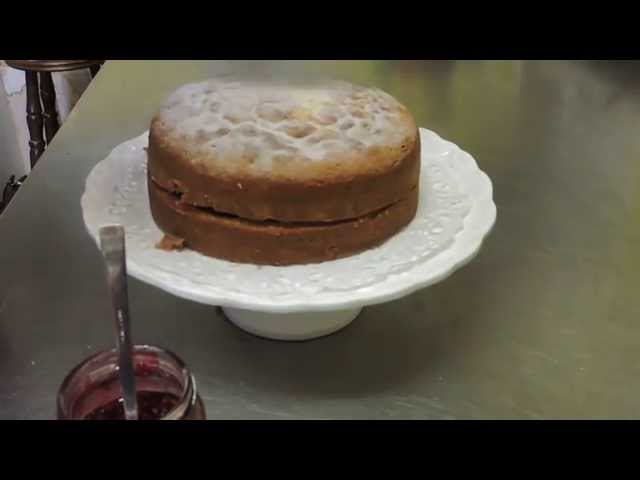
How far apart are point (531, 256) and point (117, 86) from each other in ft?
2.58

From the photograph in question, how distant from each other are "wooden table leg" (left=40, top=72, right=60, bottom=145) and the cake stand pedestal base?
3.05 feet

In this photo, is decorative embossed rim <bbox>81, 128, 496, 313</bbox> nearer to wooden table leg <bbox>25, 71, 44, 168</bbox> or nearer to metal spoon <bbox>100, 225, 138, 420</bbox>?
metal spoon <bbox>100, 225, 138, 420</bbox>

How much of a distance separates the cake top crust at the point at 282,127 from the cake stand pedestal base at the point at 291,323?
Answer: 142mm

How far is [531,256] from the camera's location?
933 millimetres

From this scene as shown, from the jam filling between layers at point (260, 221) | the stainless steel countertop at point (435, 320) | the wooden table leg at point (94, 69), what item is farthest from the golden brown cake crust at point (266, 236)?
the wooden table leg at point (94, 69)

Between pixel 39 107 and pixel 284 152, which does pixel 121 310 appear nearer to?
pixel 284 152

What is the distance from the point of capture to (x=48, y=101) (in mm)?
1545

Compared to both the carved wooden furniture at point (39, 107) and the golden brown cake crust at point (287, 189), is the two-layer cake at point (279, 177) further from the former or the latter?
the carved wooden furniture at point (39, 107)

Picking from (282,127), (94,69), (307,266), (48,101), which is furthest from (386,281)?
(94,69)

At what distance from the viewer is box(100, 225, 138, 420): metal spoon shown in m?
0.56

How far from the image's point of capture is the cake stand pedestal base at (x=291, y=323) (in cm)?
76

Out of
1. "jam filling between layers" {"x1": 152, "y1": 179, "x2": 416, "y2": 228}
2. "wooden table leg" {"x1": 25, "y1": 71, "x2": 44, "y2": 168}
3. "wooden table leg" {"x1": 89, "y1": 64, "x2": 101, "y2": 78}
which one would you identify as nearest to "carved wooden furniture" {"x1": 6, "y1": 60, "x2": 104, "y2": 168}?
"wooden table leg" {"x1": 25, "y1": 71, "x2": 44, "y2": 168}
